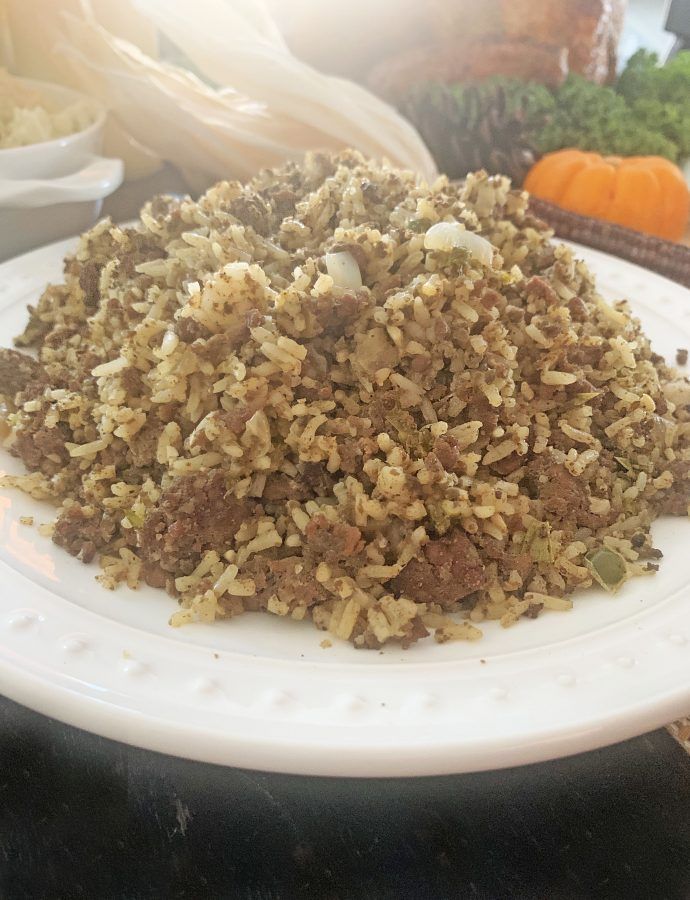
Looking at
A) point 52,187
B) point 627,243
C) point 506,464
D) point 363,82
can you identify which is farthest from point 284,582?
point 363,82

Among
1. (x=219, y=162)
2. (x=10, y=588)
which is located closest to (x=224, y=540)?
(x=10, y=588)

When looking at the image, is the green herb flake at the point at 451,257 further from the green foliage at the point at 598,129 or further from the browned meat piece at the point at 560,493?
the green foliage at the point at 598,129

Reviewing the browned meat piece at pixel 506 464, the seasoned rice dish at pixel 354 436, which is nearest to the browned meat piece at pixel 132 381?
the seasoned rice dish at pixel 354 436

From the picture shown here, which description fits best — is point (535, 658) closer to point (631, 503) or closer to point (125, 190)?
point (631, 503)

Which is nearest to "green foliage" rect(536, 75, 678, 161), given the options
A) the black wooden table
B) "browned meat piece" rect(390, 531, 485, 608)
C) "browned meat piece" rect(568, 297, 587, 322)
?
"browned meat piece" rect(568, 297, 587, 322)

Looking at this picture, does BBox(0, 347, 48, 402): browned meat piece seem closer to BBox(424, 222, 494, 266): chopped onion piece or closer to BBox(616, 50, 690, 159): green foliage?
BBox(424, 222, 494, 266): chopped onion piece

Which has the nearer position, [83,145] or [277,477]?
[277,477]

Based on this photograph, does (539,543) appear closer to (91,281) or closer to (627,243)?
(91,281)
